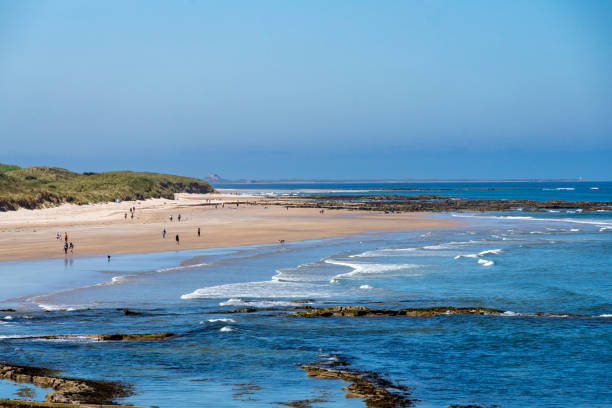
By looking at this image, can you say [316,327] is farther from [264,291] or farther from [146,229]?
[146,229]

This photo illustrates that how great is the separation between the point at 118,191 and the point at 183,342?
10247cm

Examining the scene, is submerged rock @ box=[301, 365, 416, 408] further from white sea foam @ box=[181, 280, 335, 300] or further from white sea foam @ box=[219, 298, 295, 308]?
white sea foam @ box=[181, 280, 335, 300]

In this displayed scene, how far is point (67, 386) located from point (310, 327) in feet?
26.9

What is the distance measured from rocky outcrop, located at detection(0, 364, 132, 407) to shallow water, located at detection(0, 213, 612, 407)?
50 centimetres

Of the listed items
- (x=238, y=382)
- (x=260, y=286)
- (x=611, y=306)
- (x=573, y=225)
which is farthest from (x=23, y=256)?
(x=573, y=225)

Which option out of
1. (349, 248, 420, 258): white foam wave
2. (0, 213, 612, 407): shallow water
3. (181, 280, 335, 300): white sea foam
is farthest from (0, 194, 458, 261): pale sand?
(181, 280, 335, 300): white sea foam

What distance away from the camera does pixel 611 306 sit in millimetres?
22859

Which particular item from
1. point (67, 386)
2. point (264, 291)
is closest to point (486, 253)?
point (264, 291)

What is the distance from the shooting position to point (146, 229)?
2260 inches

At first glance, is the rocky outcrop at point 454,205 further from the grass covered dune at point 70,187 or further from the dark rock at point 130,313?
the dark rock at point 130,313

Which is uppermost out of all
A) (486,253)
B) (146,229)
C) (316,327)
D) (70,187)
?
(70,187)

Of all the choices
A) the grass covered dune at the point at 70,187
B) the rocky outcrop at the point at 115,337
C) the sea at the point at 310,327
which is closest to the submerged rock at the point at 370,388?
the sea at the point at 310,327

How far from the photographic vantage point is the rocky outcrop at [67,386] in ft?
38.6

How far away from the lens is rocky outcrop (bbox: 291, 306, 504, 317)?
69.1 ft
